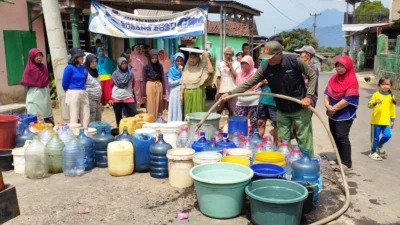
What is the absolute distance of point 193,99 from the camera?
6.57 metres

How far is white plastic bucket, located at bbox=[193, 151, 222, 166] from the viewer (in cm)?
418

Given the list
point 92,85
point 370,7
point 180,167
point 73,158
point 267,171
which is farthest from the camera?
point 370,7

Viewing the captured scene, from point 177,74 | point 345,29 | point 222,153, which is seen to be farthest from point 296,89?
point 345,29

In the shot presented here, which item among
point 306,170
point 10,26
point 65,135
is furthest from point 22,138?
point 10,26

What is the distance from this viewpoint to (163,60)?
9.09 meters

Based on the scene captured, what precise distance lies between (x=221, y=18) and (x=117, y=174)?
6.10 m

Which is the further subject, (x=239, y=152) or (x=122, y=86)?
(x=122, y=86)

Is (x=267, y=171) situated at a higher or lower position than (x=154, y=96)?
lower

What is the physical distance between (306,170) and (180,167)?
1.51 meters

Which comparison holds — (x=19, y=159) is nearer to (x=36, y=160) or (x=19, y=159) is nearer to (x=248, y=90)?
(x=36, y=160)

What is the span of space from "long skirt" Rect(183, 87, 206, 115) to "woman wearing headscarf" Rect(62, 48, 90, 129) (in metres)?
1.80

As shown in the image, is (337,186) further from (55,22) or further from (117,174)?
(55,22)

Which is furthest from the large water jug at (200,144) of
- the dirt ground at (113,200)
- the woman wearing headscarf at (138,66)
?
the woman wearing headscarf at (138,66)

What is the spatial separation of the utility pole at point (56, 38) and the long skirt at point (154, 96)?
164 centimetres
